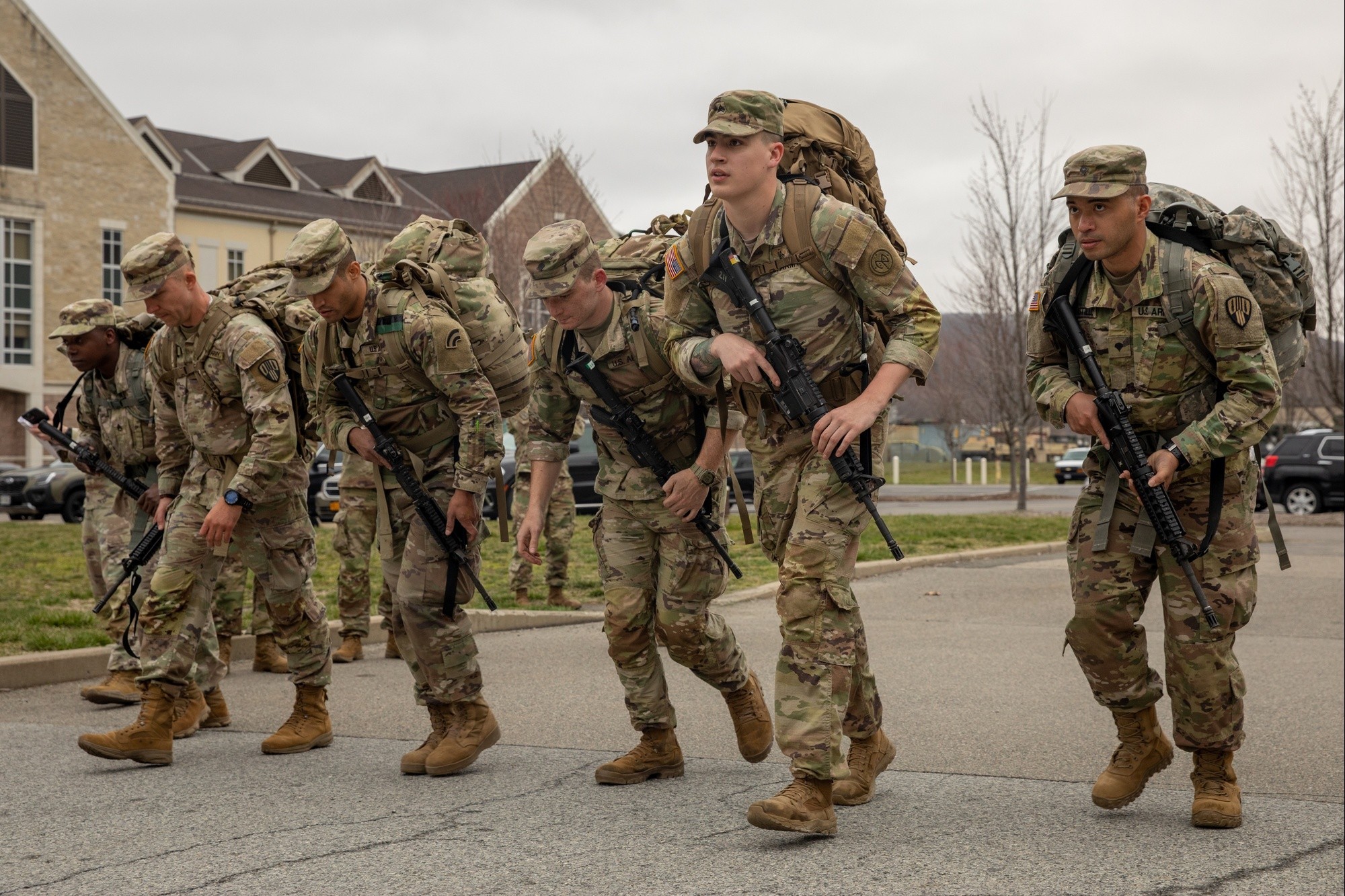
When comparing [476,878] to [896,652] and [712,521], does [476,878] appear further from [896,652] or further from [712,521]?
[896,652]

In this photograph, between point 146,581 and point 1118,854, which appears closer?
point 1118,854

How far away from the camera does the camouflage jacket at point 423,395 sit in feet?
18.8

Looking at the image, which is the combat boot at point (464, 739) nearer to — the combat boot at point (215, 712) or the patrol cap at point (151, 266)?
the combat boot at point (215, 712)

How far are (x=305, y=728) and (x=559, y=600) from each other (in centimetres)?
503

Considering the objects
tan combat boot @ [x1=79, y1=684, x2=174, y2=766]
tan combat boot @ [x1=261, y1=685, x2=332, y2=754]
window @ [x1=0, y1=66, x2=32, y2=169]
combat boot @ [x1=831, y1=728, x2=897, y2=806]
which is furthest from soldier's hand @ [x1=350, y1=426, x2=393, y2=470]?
window @ [x1=0, y1=66, x2=32, y2=169]

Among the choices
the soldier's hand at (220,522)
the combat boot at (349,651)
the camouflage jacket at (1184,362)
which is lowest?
the combat boot at (349,651)

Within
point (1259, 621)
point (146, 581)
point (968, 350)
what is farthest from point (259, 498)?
point (968, 350)

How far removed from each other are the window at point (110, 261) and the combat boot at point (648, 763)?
37.7 metres

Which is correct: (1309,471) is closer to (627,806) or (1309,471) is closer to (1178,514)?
(1178,514)

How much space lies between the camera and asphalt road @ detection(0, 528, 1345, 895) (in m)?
4.32

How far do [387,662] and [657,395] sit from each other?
4.00 metres

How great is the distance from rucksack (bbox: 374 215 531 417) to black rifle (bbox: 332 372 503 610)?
0.77 feet

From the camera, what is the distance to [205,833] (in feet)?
16.1

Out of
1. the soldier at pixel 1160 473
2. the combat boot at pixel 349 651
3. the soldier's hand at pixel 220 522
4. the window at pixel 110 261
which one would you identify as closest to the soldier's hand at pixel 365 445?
the soldier's hand at pixel 220 522
